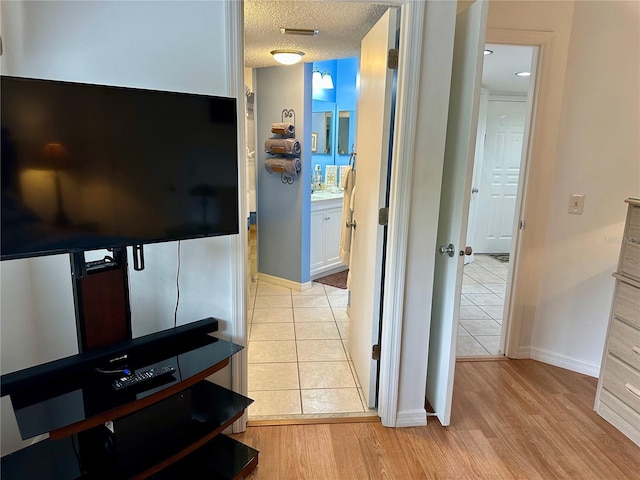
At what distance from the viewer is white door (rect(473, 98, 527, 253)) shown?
5.50 meters

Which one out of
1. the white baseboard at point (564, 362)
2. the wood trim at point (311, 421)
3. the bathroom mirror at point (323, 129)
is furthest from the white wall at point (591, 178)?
the bathroom mirror at point (323, 129)

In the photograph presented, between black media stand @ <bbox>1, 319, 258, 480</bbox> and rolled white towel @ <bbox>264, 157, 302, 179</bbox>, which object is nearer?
black media stand @ <bbox>1, 319, 258, 480</bbox>

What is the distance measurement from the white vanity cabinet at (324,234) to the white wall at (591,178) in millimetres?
2144

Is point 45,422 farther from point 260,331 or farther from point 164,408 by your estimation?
point 260,331

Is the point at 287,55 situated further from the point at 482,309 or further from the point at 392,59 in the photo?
the point at 482,309

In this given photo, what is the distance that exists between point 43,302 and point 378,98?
1795mm

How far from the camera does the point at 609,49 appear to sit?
2.41 metres

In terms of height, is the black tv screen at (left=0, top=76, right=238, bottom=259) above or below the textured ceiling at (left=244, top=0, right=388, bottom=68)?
below

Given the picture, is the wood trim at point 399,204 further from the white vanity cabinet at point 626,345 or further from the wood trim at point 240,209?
the white vanity cabinet at point 626,345

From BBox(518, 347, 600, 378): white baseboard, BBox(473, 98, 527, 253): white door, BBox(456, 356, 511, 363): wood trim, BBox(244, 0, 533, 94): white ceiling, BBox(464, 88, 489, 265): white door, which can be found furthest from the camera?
BBox(473, 98, 527, 253): white door

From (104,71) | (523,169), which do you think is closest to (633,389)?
(523,169)

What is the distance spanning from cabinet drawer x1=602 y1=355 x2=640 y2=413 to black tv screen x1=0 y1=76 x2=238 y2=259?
2.05 metres

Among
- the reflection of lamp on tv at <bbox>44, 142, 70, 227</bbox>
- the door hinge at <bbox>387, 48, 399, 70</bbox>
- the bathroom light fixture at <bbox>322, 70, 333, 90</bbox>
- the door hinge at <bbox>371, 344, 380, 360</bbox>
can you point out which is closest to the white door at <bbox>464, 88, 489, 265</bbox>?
the bathroom light fixture at <bbox>322, 70, 333, 90</bbox>

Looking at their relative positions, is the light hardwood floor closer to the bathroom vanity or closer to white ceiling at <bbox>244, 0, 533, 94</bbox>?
white ceiling at <bbox>244, 0, 533, 94</bbox>
